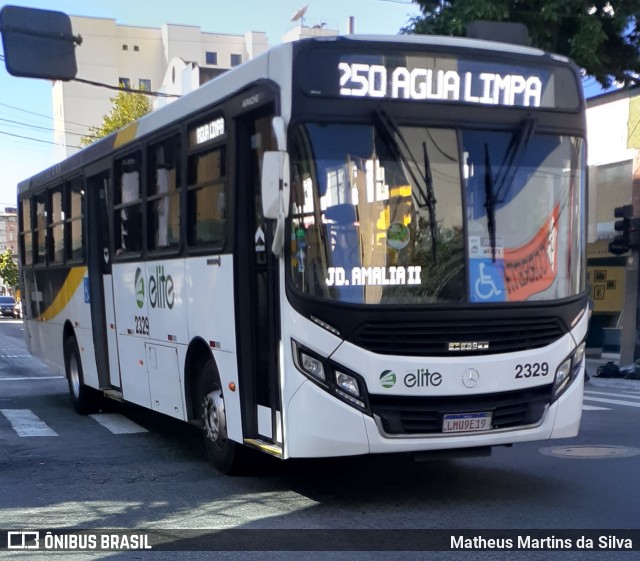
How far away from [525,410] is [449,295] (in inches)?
43.7

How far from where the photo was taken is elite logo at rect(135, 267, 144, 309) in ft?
33.8

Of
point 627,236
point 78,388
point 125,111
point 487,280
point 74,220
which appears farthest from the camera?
point 125,111

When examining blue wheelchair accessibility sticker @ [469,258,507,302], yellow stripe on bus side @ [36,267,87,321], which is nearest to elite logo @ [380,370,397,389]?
blue wheelchair accessibility sticker @ [469,258,507,302]

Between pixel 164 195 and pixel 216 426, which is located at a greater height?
pixel 164 195

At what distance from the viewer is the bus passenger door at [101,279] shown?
11812 mm

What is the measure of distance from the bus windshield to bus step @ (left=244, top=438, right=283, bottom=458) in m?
1.26

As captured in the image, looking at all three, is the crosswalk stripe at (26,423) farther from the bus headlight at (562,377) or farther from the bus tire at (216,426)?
the bus headlight at (562,377)

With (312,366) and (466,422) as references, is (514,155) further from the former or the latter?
(312,366)

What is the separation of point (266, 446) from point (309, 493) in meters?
0.81

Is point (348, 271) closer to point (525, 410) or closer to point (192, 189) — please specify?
point (525, 410)

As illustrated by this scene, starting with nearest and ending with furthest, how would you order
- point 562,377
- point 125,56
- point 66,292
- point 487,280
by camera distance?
point 487,280 < point 562,377 < point 66,292 < point 125,56

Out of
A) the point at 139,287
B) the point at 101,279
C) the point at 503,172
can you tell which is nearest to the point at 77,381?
the point at 101,279

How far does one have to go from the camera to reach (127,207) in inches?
417

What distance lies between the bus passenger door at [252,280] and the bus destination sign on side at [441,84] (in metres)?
0.80
